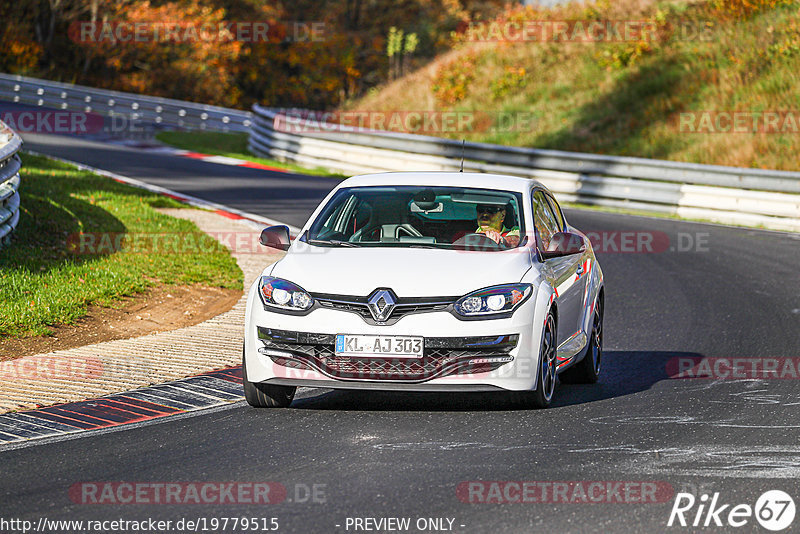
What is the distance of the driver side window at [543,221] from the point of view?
28.9 feet

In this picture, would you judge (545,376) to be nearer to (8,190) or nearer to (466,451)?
(466,451)

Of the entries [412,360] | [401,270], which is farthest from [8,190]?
[412,360]

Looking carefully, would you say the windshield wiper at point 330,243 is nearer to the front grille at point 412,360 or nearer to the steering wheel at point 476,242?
the steering wheel at point 476,242

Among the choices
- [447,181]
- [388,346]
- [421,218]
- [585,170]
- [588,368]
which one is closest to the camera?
[388,346]

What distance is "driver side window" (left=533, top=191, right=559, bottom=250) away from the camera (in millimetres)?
8797

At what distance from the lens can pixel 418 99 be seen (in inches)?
1551

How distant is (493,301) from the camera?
766 centimetres

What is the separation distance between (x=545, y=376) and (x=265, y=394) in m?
1.84

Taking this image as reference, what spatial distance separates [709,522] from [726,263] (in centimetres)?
1156

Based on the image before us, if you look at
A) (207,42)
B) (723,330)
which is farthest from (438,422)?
(207,42)

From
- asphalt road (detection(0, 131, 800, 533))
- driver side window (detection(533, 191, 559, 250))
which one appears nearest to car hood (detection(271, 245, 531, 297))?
driver side window (detection(533, 191, 559, 250))

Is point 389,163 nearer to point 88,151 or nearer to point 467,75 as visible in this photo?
point 88,151

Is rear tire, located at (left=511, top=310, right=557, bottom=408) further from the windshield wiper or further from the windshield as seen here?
the windshield wiper

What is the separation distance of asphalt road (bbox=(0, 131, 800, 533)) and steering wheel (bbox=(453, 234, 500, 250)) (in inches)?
40.9
